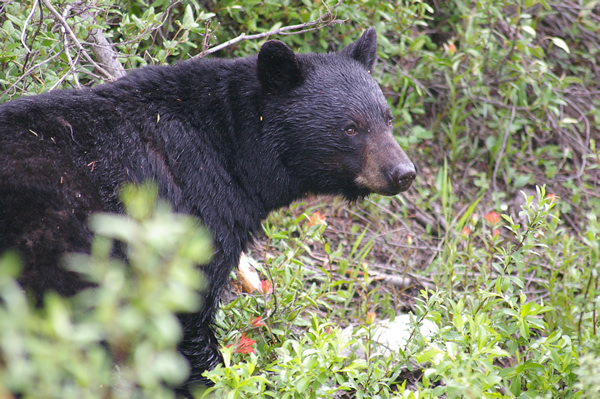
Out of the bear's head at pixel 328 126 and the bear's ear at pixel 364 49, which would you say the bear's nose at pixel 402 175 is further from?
the bear's ear at pixel 364 49

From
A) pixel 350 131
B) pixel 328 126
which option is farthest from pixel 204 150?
pixel 350 131

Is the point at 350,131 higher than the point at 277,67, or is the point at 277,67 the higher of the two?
the point at 277,67

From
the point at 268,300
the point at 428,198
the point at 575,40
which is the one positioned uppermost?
the point at 575,40

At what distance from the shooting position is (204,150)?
3439mm

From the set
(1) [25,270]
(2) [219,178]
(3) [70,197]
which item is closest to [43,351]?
(1) [25,270]

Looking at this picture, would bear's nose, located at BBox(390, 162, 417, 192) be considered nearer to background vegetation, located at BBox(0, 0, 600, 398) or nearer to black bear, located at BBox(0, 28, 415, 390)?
black bear, located at BBox(0, 28, 415, 390)

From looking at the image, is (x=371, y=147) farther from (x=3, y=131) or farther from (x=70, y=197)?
(x=3, y=131)

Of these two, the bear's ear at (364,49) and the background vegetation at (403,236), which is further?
the bear's ear at (364,49)

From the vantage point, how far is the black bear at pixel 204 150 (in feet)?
8.97

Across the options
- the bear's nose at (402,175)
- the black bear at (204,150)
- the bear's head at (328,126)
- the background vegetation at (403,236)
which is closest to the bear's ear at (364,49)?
the black bear at (204,150)

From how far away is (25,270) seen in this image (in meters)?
2.56

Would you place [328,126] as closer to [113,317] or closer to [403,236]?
[403,236]

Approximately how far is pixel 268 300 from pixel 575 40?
519cm

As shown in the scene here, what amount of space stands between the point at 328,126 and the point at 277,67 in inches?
18.7
